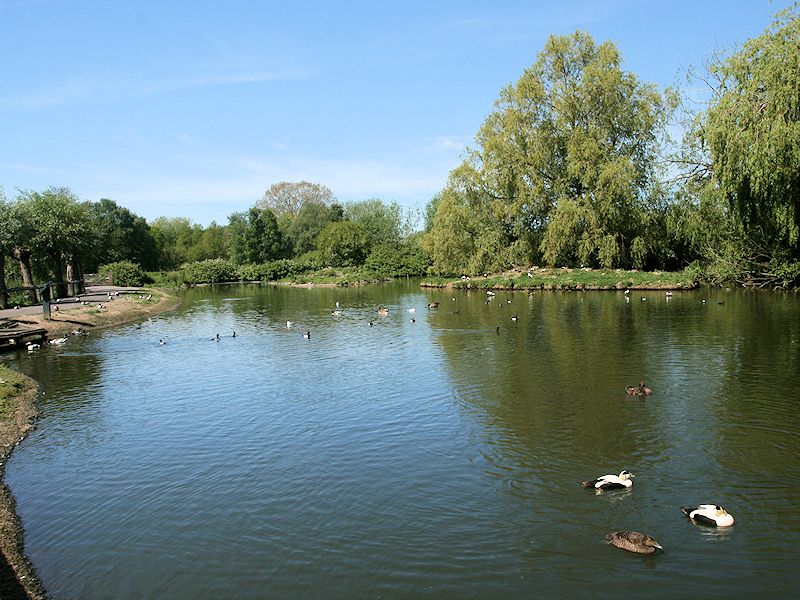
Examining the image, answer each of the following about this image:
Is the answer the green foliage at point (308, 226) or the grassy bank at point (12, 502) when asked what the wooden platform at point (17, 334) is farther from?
the green foliage at point (308, 226)

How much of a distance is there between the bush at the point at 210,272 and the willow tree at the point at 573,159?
6117 centimetres

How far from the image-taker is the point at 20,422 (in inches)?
836

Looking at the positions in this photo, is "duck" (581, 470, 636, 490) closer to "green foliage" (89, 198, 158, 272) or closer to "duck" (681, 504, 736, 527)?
"duck" (681, 504, 736, 527)

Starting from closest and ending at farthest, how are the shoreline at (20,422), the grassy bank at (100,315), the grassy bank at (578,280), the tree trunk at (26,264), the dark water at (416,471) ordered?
1. the shoreline at (20,422)
2. the dark water at (416,471)
3. the grassy bank at (100,315)
4. the tree trunk at (26,264)
5. the grassy bank at (578,280)

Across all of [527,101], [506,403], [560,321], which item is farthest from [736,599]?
[527,101]

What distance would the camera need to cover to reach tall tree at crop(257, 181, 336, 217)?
160 metres

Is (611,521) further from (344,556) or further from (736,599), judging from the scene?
(344,556)

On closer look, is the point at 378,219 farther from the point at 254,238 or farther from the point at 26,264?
the point at 26,264

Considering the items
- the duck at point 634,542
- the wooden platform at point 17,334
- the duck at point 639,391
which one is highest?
the wooden platform at point 17,334

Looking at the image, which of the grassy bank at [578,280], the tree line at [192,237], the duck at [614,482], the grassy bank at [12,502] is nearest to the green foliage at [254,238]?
the tree line at [192,237]

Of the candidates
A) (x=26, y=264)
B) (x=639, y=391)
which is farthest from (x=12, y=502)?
(x=26, y=264)

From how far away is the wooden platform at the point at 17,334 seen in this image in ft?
121

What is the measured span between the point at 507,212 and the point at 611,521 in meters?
63.3

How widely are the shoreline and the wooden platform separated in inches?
75.4
